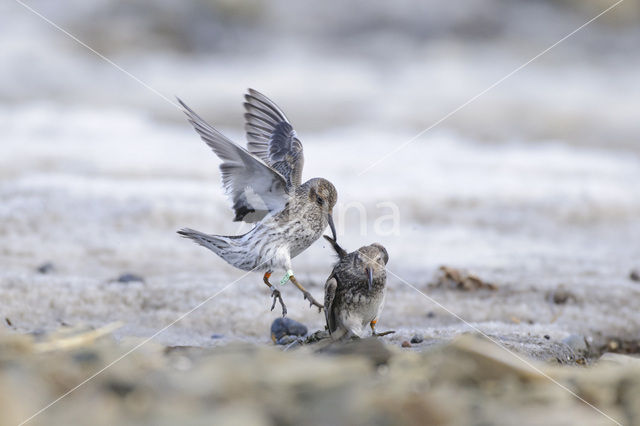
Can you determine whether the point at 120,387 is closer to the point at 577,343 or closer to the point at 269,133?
the point at 577,343

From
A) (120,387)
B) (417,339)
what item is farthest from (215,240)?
(120,387)

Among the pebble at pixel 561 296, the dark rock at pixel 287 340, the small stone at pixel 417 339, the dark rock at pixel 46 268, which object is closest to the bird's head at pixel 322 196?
the dark rock at pixel 287 340

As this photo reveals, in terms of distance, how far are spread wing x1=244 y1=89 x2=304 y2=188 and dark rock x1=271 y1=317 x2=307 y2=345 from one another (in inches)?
42.6

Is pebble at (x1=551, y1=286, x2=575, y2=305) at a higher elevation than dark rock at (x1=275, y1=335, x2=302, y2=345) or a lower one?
higher

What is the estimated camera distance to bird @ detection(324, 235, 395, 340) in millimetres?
3561

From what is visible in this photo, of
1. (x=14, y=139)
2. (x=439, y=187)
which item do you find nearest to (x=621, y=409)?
(x=439, y=187)

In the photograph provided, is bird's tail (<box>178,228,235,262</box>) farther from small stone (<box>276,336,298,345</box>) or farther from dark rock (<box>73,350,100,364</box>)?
dark rock (<box>73,350,100,364</box>)

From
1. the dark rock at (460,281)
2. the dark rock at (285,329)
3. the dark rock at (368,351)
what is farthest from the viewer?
the dark rock at (460,281)

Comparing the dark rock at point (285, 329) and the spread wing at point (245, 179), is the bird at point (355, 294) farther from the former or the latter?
the spread wing at point (245, 179)

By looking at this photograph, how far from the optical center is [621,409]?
6.74ft

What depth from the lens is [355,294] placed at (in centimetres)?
356

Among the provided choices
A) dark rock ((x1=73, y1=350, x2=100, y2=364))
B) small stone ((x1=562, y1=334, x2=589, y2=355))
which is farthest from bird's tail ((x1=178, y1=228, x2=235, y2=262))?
small stone ((x1=562, y1=334, x2=589, y2=355))

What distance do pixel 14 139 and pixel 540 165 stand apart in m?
7.38

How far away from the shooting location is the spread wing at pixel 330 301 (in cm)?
356
